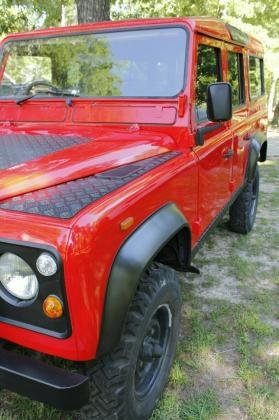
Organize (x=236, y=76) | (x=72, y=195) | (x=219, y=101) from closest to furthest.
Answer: (x=72, y=195) → (x=219, y=101) → (x=236, y=76)

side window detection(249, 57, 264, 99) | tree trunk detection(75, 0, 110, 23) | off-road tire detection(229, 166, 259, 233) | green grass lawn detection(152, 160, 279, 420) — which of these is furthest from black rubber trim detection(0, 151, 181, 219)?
tree trunk detection(75, 0, 110, 23)

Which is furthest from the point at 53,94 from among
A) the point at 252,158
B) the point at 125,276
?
the point at 252,158

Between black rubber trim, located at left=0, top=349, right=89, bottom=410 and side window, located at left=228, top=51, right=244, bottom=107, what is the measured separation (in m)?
2.72

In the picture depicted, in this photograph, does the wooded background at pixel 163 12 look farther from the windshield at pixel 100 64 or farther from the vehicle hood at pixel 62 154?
the vehicle hood at pixel 62 154

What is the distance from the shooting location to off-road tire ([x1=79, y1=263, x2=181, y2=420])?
182cm

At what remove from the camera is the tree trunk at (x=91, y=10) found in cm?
608

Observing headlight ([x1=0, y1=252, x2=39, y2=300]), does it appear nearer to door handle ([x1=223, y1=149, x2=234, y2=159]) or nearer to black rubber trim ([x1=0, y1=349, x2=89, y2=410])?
black rubber trim ([x1=0, y1=349, x2=89, y2=410])

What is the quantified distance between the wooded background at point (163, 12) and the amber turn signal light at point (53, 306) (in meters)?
5.62

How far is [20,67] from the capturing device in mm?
3316

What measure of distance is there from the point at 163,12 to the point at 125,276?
35.6 ft

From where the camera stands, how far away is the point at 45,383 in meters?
1.56

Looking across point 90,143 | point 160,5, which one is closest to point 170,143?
point 90,143

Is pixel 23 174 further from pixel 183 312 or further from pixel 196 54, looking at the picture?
pixel 183 312

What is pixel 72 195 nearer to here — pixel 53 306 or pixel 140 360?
pixel 53 306
